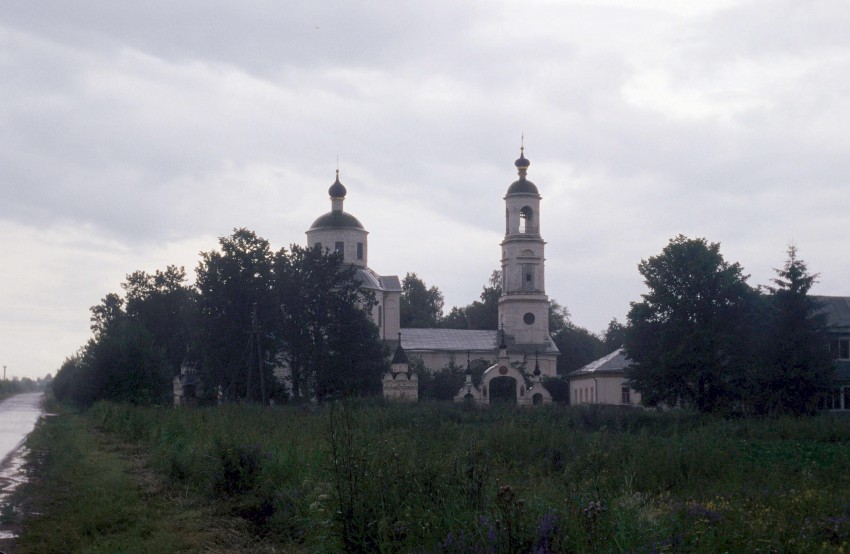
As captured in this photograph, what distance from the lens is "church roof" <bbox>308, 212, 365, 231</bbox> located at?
2968 inches

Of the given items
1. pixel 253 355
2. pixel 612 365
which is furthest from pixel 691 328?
pixel 253 355

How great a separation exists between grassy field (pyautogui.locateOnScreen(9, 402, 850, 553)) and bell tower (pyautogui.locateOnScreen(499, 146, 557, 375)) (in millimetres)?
54607

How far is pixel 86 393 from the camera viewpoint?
156 ft

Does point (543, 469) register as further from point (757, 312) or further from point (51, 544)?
point (757, 312)

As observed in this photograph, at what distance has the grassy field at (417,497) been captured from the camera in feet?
23.0

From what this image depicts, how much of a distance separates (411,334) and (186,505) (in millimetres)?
68448

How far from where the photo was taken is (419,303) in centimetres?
11244

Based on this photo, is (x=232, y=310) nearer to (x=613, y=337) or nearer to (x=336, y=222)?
(x=336, y=222)

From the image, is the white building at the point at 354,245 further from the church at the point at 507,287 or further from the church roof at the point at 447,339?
the church roof at the point at 447,339

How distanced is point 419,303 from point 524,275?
38272mm

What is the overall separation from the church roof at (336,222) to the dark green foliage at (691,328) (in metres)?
31.2

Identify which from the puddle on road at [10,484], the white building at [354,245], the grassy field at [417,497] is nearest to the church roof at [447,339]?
the white building at [354,245]

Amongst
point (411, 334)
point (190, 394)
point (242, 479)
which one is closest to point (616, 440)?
point (242, 479)

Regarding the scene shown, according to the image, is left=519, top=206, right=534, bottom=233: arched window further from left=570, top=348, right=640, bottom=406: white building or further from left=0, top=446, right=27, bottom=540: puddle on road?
left=0, top=446, right=27, bottom=540: puddle on road
